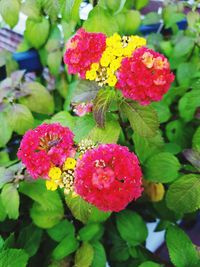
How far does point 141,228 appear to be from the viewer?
997mm

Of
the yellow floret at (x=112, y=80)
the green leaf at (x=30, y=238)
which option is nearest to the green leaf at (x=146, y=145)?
the yellow floret at (x=112, y=80)

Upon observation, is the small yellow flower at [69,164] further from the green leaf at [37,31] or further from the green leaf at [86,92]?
the green leaf at [37,31]

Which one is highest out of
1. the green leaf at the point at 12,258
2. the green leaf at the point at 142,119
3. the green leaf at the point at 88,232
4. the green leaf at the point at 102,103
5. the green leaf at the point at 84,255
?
the green leaf at the point at 102,103

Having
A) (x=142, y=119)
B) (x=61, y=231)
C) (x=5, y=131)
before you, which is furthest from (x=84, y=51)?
(x=61, y=231)

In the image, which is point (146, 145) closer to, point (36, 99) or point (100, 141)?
point (100, 141)

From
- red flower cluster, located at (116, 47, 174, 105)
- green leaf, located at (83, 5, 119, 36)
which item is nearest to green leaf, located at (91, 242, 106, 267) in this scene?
red flower cluster, located at (116, 47, 174, 105)

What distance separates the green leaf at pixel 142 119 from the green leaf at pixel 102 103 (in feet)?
0.15

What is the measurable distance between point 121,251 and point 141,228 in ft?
0.38

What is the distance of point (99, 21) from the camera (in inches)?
34.8

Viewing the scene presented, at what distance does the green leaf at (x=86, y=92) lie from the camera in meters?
0.78

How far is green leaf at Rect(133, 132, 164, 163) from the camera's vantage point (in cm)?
89

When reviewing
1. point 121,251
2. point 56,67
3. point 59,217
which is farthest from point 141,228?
point 56,67

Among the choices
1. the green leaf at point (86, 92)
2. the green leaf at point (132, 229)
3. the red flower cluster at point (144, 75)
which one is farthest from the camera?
the green leaf at point (132, 229)

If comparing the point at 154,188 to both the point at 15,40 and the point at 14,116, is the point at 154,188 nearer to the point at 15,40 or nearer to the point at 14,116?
the point at 14,116
